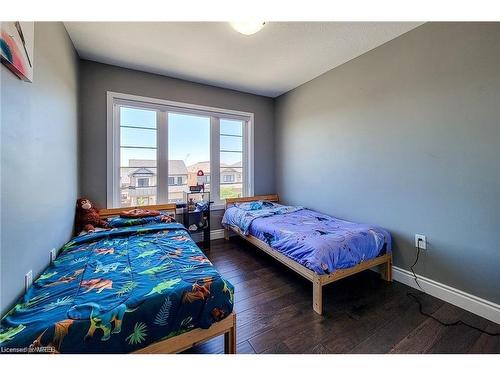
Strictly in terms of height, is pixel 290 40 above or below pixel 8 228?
above

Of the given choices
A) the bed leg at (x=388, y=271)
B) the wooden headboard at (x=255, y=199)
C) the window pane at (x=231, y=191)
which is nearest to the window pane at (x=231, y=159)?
Result: the window pane at (x=231, y=191)

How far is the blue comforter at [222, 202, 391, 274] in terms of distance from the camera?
181cm

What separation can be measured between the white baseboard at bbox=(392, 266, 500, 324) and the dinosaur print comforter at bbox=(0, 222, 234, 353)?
193 cm

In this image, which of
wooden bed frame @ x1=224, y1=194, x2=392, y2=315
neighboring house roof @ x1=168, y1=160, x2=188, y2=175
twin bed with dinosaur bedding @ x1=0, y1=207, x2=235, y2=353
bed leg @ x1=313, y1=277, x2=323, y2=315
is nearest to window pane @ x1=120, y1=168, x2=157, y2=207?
neighboring house roof @ x1=168, y1=160, x2=188, y2=175

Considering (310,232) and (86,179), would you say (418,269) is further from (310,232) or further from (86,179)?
(86,179)

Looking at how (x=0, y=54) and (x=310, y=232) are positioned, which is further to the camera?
(x=310, y=232)

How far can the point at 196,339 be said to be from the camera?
45.8 inches

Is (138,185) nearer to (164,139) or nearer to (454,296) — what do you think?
(164,139)

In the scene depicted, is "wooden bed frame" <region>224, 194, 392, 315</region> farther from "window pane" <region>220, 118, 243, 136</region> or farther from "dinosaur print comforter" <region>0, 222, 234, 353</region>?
"window pane" <region>220, 118, 243, 136</region>

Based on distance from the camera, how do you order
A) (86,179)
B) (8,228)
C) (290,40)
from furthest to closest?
1. (86,179)
2. (290,40)
3. (8,228)
